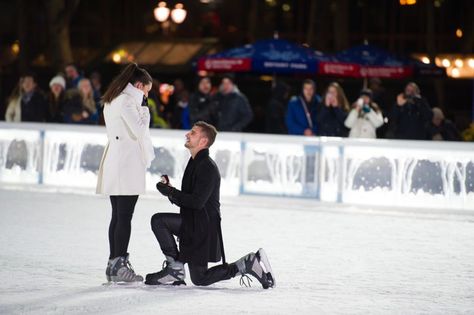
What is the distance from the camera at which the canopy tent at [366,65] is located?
2230cm

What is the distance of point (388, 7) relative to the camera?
137 ft

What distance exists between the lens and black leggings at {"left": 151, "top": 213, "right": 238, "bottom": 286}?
28.9 feet

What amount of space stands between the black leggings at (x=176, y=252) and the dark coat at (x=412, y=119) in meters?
7.31

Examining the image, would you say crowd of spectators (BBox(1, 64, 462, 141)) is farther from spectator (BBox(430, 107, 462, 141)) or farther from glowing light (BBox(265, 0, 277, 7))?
glowing light (BBox(265, 0, 277, 7))

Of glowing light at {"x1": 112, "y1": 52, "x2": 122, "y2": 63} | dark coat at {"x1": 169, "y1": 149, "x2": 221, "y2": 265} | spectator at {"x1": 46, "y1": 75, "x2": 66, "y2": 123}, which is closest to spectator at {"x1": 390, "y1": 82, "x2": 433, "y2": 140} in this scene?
spectator at {"x1": 46, "y1": 75, "x2": 66, "y2": 123}

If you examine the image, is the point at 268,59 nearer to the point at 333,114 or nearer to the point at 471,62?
the point at 333,114

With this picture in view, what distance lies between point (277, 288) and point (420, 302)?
3.31ft

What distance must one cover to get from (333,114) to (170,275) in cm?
706

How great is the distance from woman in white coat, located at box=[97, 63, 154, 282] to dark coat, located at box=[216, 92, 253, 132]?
6864 mm

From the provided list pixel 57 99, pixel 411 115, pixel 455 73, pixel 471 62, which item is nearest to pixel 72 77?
pixel 57 99

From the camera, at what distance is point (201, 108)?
16344 mm

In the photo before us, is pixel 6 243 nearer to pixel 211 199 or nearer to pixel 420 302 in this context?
pixel 211 199

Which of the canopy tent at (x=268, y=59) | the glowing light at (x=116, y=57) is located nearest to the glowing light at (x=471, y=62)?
the glowing light at (x=116, y=57)

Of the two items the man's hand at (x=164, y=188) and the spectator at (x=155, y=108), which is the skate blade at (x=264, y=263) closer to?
the man's hand at (x=164, y=188)
